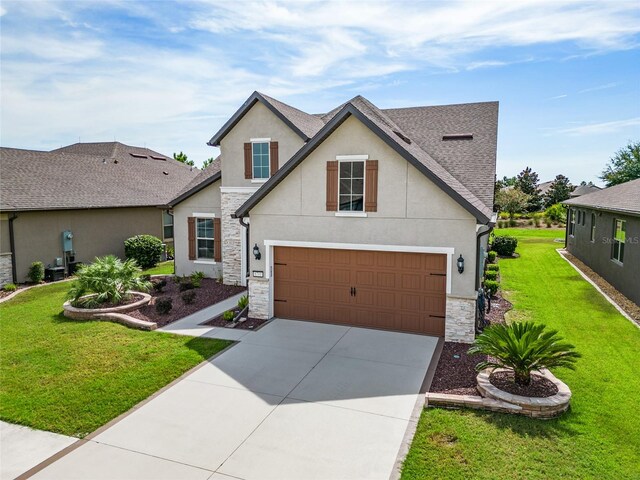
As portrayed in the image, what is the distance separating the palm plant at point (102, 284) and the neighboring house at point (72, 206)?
5.81m

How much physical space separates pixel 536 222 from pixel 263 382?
44.5 meters

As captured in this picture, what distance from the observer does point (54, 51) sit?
13.8m

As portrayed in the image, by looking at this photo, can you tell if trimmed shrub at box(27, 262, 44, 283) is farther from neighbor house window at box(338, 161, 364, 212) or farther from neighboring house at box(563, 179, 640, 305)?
neighboring house at box(563, 179, 640, 305)

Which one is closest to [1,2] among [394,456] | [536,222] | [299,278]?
[299,278]

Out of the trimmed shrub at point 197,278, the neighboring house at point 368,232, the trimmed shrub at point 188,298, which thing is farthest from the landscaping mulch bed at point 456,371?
the trimmed shrub at point 197,278

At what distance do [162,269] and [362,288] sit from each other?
42.5 feet

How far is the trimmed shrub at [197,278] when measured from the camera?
16.5 m

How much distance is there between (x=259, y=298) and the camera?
41.3ft

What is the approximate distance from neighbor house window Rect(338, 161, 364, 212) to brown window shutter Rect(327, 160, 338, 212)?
0.44 feet

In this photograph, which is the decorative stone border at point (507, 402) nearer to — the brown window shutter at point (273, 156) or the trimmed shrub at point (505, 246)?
the brown window shutter at point (273, 156)

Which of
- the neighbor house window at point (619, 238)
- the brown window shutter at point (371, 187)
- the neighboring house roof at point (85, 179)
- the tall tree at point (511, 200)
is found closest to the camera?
the brown window shutter at point (371, 187)

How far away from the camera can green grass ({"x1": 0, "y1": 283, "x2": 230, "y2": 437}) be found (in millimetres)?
7281

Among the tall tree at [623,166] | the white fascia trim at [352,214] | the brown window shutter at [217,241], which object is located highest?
the tall tree at [623,166]

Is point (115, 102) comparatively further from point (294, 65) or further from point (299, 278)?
point (299, 278)
